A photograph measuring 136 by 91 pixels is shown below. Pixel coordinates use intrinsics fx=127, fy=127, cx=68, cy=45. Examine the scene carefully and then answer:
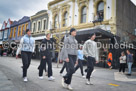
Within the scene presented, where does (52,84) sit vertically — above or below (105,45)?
below

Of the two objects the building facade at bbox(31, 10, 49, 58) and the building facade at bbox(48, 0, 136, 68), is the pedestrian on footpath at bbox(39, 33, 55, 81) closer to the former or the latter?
the building facade at bbox(48, 0, 136, 68)

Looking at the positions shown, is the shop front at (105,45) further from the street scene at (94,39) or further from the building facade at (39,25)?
the building facade at (39,25)

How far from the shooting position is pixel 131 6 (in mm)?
18016

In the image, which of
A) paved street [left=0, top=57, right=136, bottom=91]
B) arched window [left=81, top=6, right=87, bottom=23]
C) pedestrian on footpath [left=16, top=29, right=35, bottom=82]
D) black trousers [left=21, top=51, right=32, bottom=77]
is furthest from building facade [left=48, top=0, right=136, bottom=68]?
black trousers [left=21, top=51, right=32, bottom=77]

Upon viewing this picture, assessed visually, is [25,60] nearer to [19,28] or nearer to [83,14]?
[83,14]

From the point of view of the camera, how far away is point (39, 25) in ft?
77.2

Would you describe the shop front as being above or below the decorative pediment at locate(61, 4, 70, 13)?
below

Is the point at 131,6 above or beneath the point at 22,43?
above

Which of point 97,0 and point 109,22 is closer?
point 109,22

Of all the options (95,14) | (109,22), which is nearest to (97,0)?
(95,14)

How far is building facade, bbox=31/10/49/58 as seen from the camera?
2189cm

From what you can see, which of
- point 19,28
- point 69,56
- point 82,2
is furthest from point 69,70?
point 19,28

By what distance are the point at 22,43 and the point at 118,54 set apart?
10.6 metres

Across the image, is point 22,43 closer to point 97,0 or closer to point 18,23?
point 97,0
